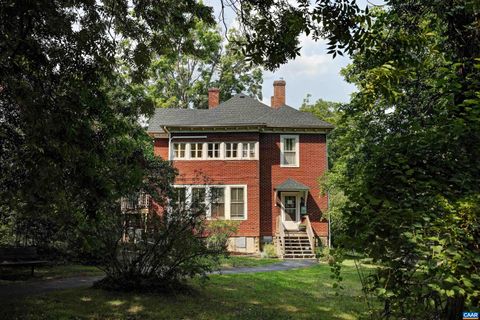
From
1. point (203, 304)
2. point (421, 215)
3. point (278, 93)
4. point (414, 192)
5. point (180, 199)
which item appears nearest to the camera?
point (421, 215)

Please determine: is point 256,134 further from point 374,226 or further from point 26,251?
point 374,226

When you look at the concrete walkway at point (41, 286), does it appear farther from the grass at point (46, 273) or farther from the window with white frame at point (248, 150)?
the window with white frame at point (248, 150)

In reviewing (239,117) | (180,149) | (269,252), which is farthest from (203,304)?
(239,117)

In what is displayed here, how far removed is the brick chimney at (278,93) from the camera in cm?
2835

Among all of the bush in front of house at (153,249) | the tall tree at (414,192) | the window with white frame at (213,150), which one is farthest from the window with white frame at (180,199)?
the window with white frame at (213,150)

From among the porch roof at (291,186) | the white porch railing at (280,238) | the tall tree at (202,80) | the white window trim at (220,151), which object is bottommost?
the white porch railing at (280,238)

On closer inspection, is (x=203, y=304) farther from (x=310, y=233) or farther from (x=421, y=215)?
(x=310, y=233)

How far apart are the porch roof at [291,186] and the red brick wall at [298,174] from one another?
0.36 m

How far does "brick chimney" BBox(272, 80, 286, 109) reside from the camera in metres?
28.4

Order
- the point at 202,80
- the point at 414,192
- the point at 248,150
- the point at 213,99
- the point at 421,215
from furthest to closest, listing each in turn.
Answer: the point at 202,80 < the point at 213,99 < the point at 248,150 < the point at 414,192 < the point at 421,215

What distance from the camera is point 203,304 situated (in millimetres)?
9266

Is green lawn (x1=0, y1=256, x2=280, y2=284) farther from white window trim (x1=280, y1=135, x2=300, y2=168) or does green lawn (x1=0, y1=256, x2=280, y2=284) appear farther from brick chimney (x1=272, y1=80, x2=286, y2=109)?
brick chimney (x1=272, y1=80, x2=286, y2=109)

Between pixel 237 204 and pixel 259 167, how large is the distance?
257cm

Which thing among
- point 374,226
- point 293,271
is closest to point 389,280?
point 374,226
